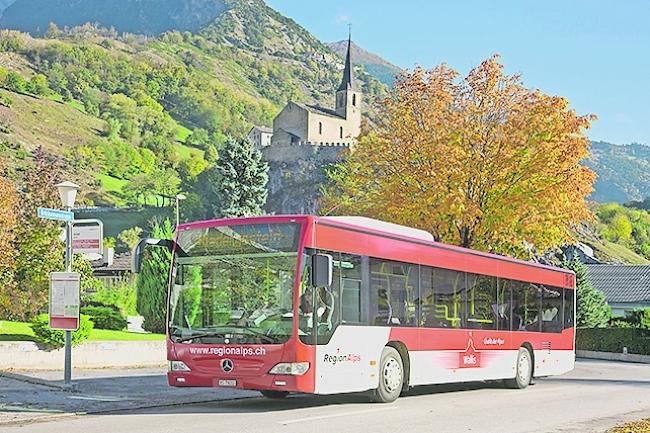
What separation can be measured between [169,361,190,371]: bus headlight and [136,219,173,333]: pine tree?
24.7 metres

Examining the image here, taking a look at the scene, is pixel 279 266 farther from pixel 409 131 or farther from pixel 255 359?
pixel 409 131

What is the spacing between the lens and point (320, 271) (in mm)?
14008

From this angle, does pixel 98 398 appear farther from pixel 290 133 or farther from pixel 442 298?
pixel 290 133

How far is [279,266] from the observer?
1419 centimetres

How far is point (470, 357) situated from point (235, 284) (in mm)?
6681

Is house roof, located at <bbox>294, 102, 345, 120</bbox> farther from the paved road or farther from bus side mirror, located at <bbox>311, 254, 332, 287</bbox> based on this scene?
bus side mirror, located at <bbox>311, 254, 332, 287</bbox>

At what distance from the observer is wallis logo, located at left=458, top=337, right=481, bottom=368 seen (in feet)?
61.3

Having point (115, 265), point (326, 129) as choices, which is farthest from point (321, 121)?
point (115, 265)

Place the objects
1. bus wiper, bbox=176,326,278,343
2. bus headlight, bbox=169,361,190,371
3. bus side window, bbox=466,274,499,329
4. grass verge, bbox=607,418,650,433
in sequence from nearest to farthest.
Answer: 1. grass verge, bbox=607,418,650,433
2. bus wiper, bbox=176,326,278,343
3. bus headlight, bbox=169,361,190,371
4. bus side window, bbox=466,274,499,329

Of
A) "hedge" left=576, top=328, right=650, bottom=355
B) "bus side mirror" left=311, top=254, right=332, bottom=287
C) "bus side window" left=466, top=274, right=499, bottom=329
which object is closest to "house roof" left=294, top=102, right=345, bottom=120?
"hedge" left=576, top=328, right=650, bottom=355

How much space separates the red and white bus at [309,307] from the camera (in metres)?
14.0

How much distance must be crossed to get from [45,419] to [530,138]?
2232cm

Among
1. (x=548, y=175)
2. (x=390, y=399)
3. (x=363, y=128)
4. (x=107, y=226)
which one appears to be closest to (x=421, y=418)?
(x=390, y=399)

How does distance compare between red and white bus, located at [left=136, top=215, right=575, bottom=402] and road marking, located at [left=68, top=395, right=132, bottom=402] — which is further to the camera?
road marking, located at [left=68, top=395, right=132, bottom=402]
